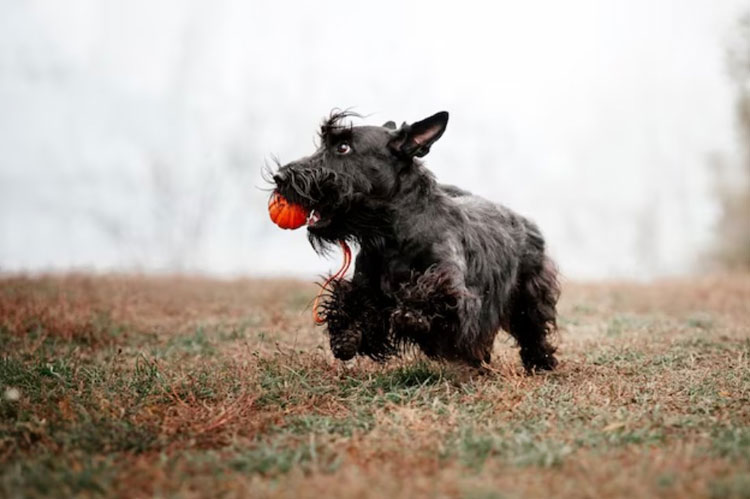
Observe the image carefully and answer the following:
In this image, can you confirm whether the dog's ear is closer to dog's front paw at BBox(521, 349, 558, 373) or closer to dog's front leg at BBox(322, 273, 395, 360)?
dog's front leg at BBox(322, 273, 395, 360)

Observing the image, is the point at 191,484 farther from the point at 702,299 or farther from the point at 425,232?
the point at 702,299

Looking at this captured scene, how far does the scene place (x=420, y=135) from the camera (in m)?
6.00

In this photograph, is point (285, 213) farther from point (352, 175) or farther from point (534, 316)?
point (534, 316)

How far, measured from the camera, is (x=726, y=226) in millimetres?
27078

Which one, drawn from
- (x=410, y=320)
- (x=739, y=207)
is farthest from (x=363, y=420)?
(x=739, y=207)

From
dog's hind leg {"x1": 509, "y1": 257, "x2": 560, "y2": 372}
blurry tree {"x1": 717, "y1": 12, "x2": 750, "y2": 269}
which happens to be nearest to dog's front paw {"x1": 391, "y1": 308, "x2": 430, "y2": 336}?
dog's hind leg {"x1": 509, "y1": 257, "x2": 560, "y2": 372}

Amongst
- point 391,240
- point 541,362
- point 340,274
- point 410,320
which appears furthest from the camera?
point 541,362

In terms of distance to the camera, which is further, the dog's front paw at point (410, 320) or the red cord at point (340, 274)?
the red cord at point (340, 274)

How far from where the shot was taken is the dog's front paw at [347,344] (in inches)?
227

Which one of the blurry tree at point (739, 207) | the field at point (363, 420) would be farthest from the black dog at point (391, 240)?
the blurry tree at point (739, 207)

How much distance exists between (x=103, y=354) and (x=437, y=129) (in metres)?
4.25

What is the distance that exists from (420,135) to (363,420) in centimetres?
226

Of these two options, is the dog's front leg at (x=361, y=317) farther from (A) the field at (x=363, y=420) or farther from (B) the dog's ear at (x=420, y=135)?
(B) the dog's ear at (x=420, y=135)

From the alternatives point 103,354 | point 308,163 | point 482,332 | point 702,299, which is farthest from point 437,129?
point 702,299
